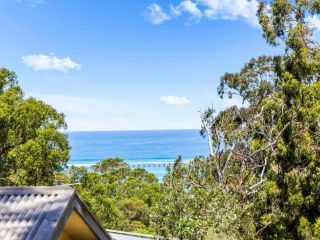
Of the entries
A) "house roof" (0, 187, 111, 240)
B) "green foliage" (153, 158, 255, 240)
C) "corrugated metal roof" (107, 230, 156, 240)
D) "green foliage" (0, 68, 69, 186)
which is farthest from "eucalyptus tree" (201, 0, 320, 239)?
"house roof" (0, 187, 111, 240)

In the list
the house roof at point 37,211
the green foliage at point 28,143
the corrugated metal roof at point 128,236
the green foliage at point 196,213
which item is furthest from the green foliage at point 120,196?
the house roof at point 37,211

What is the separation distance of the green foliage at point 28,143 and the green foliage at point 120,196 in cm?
326

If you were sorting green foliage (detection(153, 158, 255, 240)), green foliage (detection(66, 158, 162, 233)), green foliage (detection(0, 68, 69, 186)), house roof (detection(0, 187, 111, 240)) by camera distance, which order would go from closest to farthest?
house roof (detection(0, 187, 111, 240)) → green foliage (detection(153, 158, 255, 240)) → green foliage (detection(0, 68, 69, 186)) → green foliage (detection(66, 158, 162, 233))

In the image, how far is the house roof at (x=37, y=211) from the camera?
10.4ft

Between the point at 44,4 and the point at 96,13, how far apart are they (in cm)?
675

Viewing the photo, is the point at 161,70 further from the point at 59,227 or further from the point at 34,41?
the point at 59,227

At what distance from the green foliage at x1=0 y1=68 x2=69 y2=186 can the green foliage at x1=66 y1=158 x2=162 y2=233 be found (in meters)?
3.26

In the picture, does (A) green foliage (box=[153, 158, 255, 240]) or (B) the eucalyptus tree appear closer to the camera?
(A) green foliage (box=[153, 158, 255, 240])

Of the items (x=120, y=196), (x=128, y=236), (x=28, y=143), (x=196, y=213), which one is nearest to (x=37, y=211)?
(x=196, y=213)

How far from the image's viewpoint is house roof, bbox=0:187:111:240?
3.16 m

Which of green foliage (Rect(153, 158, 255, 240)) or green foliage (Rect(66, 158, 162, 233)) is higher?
green foliage (Rect(66, 158, 162, 233))

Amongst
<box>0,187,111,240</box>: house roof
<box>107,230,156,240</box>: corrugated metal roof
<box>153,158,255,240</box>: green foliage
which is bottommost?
<box>0,187,111,240</box>: house roof

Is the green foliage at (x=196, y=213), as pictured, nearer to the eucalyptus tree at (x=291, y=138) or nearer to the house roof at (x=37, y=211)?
the eucalyptus tree at (x=291, y=138)

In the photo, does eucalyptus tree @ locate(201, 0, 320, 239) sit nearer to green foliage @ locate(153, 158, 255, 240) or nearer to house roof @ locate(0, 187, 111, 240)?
green foliage @ locate(153, 158, 255, 240)
